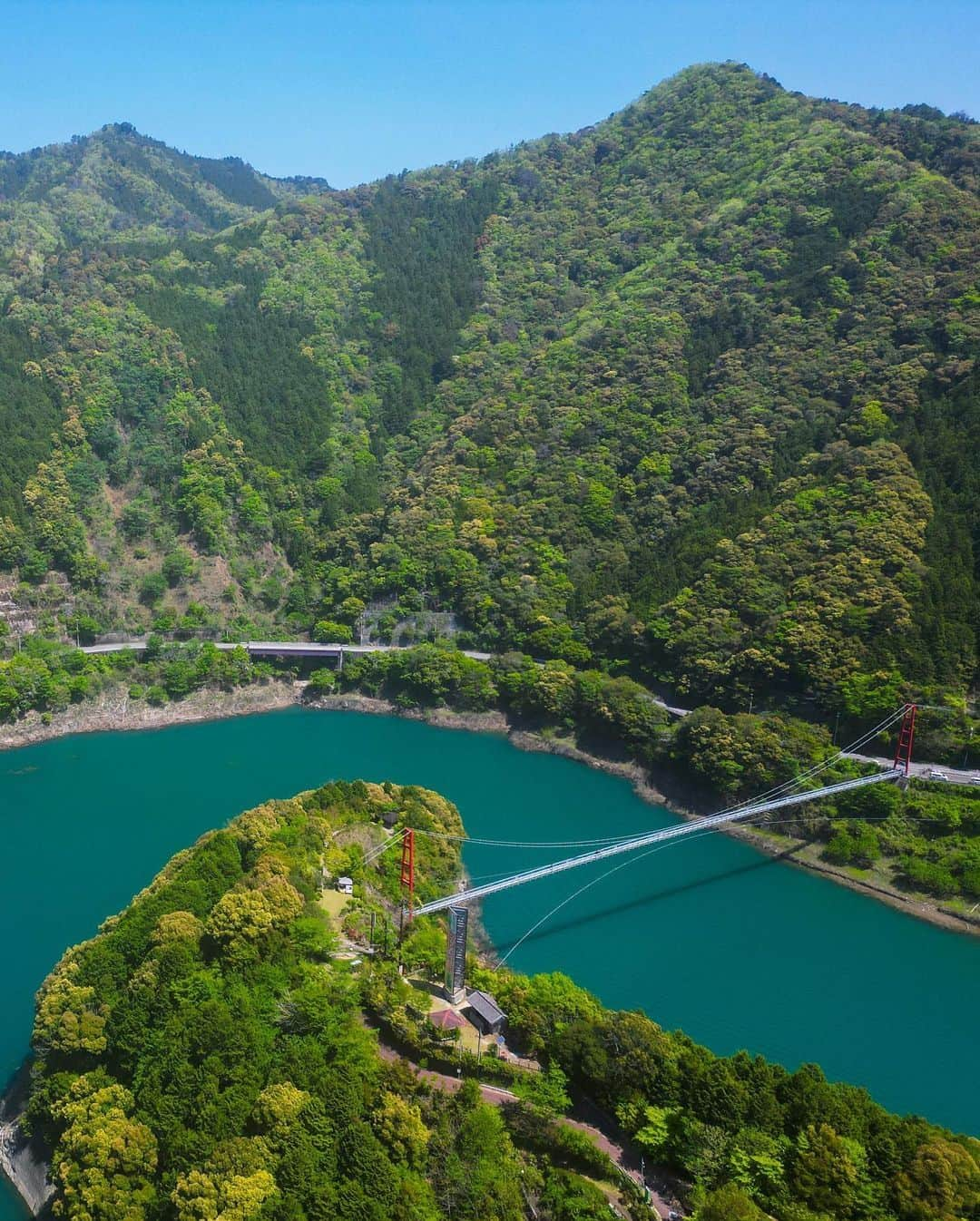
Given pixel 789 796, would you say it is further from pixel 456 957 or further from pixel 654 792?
pixel 456 957

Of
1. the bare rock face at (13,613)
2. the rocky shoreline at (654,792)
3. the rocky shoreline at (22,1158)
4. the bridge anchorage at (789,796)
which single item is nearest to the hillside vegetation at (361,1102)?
the rocky shoreline at (22,1158)

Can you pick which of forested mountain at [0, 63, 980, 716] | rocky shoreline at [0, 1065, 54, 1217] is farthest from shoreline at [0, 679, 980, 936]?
rocky shoreline at [0, 1065, 54, 1217]

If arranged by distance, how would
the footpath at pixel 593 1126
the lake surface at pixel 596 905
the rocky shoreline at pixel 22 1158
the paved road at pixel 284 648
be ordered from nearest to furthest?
1. the footpath at pixel 593 1126
2. the rocky shoreline at pixel 22 1158
3. the lake surface at pixel 596 905
4. the paved road at pixel 284 648

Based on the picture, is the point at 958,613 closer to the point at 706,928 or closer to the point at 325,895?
the point at 706,928

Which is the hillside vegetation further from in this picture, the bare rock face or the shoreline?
the bare rock face

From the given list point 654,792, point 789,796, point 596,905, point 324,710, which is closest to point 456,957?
point 596,905

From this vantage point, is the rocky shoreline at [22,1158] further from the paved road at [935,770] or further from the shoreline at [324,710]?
the paved road at [935,770]
